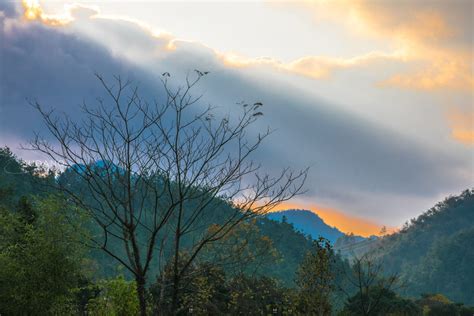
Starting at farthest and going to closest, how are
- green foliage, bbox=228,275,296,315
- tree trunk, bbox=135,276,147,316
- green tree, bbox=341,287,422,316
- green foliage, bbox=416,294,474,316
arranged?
green foliage, bbox=416,294,474,316 < green tree, bbox=341,287,422,316 < green foliage, bbox=228,275,296,315 < tree trunk, bbox=135,276,147,316

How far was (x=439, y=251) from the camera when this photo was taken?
397 feet

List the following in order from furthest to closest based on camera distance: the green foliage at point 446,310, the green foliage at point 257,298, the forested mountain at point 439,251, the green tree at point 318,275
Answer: the forested mountain at point 439,251, the green foliage at point 446,310, the green foliage at point 257,298, the green tree at point 318,275

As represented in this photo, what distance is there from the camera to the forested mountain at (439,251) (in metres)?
111

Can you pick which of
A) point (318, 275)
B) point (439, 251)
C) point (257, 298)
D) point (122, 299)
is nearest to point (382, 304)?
point (257, 298)

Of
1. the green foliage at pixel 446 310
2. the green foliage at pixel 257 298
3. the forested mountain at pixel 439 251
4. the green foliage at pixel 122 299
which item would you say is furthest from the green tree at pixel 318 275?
the forested mountain at pixel 439 251

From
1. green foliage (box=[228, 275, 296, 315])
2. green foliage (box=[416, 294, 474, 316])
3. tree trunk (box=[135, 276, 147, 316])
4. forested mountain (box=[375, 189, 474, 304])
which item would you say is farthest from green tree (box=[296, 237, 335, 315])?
forested mountain (box=[375, 189, 474, 304])

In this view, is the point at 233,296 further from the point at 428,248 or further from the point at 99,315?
the point at 428,248

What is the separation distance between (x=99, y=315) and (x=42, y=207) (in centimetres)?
698

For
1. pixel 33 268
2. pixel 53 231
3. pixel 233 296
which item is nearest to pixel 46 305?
pixel 33 268

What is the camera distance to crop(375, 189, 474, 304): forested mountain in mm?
110688

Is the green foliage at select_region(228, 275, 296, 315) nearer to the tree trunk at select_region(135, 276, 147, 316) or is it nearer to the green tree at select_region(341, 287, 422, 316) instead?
the green tree at select_region(341, 287, 422, 316)

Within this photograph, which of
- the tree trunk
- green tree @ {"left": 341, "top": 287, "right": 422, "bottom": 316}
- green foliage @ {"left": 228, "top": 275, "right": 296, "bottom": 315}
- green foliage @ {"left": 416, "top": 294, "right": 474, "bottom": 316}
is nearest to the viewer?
the tree trunk

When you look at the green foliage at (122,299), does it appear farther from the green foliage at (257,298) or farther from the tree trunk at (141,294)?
the tree trunk at (141,294)

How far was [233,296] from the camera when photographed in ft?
74.7
